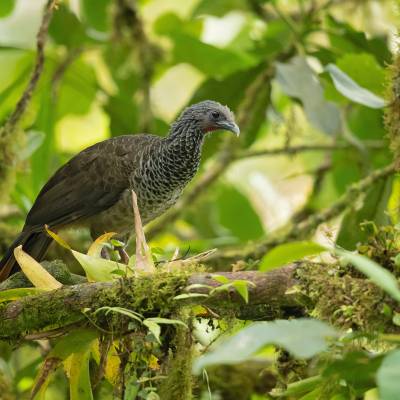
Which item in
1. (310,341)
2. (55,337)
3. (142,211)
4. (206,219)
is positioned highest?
(310,341)

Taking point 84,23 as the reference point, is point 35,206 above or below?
below

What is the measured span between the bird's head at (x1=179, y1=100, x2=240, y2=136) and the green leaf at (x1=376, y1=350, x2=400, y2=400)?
273 centimetres

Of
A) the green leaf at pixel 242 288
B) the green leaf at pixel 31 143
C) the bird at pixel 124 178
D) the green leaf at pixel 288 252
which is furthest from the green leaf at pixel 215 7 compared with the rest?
the green leaf at pixel 288 252

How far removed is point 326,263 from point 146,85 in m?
3.38

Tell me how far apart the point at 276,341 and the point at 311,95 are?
9.75 ft

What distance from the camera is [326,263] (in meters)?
2.33

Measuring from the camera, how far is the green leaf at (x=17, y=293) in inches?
104

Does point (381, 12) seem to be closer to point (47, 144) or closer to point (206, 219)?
point (206, 219)

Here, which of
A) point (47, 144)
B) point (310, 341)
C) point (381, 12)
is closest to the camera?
point (310, 341)

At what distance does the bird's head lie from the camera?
425cm

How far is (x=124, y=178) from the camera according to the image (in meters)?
4.46

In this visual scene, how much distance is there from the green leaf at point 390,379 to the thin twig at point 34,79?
2.63m

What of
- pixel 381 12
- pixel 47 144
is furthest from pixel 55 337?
pixel 381 12

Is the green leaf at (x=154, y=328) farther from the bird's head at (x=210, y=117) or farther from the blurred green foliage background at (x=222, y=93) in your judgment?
the bird's head at (x=210, y=117)
